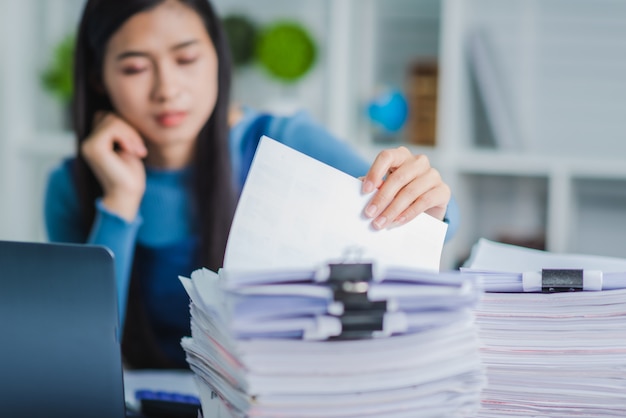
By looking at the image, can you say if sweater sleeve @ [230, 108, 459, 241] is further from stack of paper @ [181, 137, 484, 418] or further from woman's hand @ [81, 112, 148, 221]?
stack of paper @ [181, 137, 484, 418]

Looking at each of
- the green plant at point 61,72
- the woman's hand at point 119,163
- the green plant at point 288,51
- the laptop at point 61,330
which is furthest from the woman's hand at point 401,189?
the green plant at point 61,72

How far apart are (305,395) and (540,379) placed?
0.25m

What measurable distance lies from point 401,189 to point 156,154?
0.87 m

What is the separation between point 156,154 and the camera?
1.56m

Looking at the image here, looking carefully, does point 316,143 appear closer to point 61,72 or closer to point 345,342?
point 345,342

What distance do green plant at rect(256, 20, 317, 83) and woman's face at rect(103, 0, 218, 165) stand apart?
1.07m

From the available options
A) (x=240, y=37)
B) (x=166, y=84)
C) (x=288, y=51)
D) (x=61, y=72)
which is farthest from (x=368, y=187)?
(x=61, y=72)

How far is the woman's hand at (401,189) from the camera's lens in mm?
732

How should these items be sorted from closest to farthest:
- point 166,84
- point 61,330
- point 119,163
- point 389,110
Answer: point 61,330 < point 166,84 < point 119,163 < point 389,110

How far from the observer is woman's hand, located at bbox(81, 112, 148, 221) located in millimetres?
1447

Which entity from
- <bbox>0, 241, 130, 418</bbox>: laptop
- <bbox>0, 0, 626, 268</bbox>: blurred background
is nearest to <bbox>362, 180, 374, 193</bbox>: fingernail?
<bbox>0, 241, 130, 418</bbox>: laptop

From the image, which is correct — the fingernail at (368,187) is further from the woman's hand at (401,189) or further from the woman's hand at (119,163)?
the woman's hand at (119,163)

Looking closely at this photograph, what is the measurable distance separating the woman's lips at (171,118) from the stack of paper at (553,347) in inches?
32.6

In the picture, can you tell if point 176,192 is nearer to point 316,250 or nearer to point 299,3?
point 316,250
